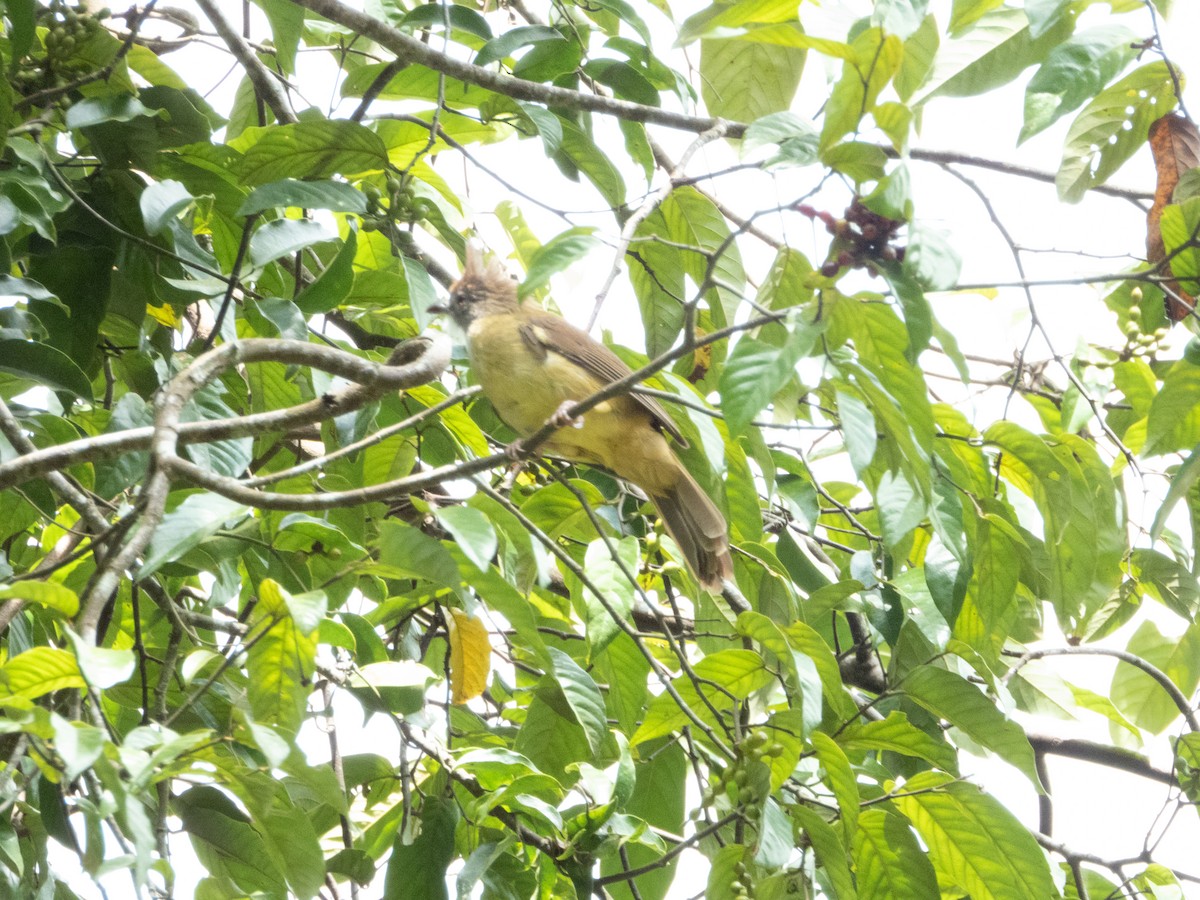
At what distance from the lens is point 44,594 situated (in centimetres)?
146

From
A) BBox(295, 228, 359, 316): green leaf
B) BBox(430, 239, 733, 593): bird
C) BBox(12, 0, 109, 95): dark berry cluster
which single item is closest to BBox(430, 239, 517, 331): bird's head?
BBox(430, 239, 733, 593): bird

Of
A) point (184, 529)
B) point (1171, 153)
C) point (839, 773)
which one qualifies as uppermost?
point (1171, 153)

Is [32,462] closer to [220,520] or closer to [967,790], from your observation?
[220,520]

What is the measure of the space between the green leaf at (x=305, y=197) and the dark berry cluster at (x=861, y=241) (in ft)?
4.21

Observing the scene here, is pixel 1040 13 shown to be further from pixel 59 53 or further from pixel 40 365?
pixel 59 53

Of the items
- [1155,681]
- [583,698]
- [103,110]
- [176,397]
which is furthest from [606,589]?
[1155,681]

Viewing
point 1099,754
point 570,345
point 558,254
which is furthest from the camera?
point 570,345

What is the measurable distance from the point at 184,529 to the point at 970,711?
1.64 m

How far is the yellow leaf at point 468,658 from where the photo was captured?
3061 mm

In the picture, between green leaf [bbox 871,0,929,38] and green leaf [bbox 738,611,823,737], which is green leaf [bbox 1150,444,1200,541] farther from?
green leaf [bbox 871,0,929,38]

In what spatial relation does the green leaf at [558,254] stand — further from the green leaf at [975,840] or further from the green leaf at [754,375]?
the green leaf at [975,840]

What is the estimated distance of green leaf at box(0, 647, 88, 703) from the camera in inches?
62.4

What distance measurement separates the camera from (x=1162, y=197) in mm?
2818

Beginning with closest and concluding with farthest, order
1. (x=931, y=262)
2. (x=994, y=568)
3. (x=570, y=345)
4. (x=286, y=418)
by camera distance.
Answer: (x=931, y=262) → (x=286, y=418) → (x=994, y=568) → (x=570, y=345)
